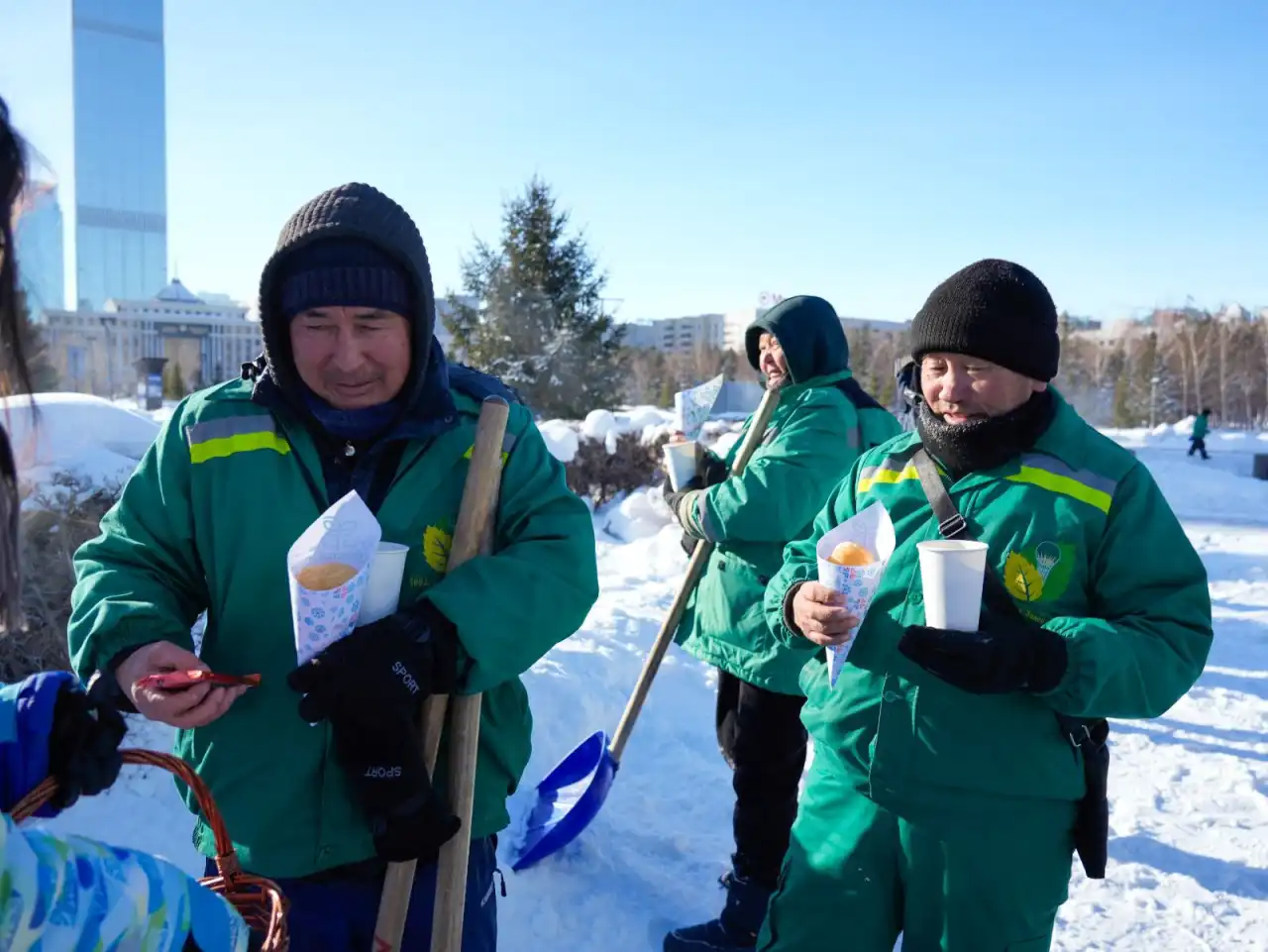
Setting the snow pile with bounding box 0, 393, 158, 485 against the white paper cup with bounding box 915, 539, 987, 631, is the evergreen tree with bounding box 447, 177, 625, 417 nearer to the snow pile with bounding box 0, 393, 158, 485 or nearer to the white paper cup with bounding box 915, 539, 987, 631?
the snow pile with bounding box 0, 393, 158, 485

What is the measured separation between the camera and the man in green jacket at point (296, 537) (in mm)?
1761

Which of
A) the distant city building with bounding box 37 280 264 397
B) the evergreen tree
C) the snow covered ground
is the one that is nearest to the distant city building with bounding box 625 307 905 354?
the distant city building with bounding box 37 280 264 397

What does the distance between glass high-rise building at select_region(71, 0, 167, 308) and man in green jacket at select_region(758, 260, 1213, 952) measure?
73.1 meters

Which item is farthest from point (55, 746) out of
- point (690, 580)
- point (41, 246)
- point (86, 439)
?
point (86, 439)

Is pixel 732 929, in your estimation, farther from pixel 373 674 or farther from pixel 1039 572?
pixel 373 674

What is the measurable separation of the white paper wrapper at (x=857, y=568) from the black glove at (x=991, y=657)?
0.48 ft

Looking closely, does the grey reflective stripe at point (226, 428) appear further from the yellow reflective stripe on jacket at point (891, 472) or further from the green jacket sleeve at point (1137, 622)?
the green jacket sleeve at point (1137, 622)

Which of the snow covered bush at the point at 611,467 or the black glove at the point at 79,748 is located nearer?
the black glove at the point at 79,748

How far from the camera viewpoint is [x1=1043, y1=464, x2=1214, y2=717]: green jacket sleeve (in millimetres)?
1891

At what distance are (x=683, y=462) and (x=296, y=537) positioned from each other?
227 centimetres

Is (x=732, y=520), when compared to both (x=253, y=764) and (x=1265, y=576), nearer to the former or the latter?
(x=253, y=764)

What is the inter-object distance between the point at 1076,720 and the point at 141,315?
90649mm

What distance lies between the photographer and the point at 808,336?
3.52 metres

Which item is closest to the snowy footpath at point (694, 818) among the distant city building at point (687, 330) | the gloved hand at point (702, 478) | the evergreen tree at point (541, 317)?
the gloved hand at point (702, 478)
